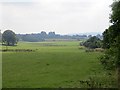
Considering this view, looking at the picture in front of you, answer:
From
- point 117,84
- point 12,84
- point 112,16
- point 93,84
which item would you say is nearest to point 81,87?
point 93,84

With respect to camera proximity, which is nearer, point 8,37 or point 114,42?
point 114,42

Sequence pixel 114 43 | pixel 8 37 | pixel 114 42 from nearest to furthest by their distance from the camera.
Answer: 1. pixel 114 43
2. pixel 114 42
3. pixel 8 37

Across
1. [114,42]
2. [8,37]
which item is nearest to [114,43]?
A: [114,42]

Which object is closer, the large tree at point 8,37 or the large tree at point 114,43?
the large tree at point 114,43

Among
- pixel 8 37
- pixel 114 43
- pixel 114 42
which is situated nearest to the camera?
pixel 114 43

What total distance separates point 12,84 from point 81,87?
6.80 metres

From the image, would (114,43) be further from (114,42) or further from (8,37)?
(8,37)

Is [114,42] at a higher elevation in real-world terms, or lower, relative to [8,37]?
higher

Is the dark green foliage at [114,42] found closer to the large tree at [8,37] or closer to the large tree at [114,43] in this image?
the large tree at [114,43]

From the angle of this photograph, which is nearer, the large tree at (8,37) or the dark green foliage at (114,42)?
the dark green foliage at (114,42)

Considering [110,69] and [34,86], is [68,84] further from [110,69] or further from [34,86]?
[110,69]

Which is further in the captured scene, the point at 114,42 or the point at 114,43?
the point at 114,42

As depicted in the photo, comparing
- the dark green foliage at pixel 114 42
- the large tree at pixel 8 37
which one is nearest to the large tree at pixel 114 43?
the dark green foliage at pixel 114 42

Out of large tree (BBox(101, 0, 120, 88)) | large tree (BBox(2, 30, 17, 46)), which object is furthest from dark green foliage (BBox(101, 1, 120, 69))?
large tree (BBox(2, 30, 17, 46))
